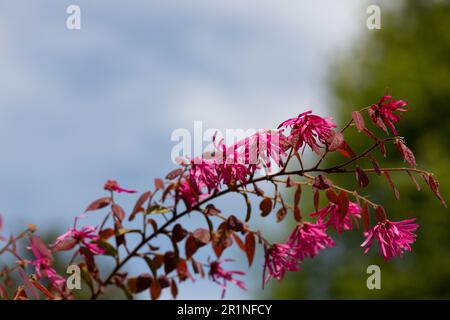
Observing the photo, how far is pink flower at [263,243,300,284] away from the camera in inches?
67.5

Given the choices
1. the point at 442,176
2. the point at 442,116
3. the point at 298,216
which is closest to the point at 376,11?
the point at 298,216

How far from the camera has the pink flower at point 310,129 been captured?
1.46 meters

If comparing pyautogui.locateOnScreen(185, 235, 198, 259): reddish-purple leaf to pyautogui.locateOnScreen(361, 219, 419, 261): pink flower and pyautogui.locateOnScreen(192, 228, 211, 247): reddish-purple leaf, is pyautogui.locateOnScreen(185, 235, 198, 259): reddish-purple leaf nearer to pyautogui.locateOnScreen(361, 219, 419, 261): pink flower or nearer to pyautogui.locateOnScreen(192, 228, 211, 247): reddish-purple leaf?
pyautogui.locateOnScreen(192, 228, 211, 247): reddish-purple leaf

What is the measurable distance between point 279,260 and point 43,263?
65cm

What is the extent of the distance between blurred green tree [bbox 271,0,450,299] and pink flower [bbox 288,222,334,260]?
6.33 m

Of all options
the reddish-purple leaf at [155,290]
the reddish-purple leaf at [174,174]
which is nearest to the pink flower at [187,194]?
the reddish-purple leaf at [174,174]

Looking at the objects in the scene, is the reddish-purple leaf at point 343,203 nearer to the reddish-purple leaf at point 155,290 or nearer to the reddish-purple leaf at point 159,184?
the reddish-purple leaf at point 159,184

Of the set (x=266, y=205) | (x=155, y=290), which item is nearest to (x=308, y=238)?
(x=266, y=205)

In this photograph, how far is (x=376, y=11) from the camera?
2.29 meters

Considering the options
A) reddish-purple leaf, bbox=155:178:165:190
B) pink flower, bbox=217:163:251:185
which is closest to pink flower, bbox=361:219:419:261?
pink flower, bbox=217:163:251:185

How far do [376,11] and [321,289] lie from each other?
7.63 metres

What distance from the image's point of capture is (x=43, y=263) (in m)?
1.69

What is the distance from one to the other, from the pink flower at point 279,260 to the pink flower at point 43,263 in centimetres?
58
